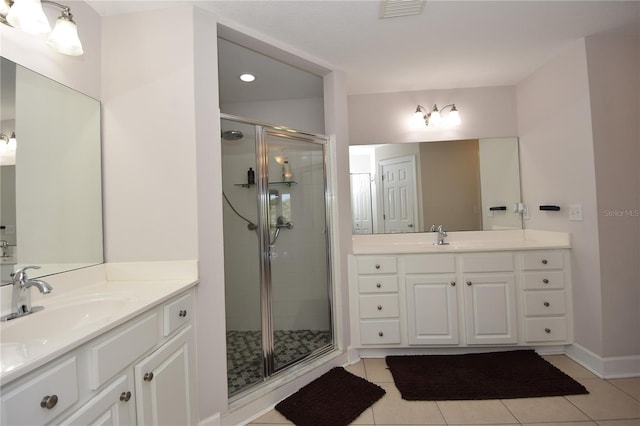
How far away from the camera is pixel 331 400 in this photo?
1821 mm

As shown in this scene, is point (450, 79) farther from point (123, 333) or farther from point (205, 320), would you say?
point (123, 333)

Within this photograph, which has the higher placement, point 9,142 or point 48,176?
point 9,142

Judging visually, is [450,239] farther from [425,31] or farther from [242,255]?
[242,255]

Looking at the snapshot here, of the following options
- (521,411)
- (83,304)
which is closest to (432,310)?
(521,411)

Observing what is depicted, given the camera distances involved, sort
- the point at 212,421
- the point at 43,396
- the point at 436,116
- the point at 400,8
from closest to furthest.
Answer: the point at 43,396 < the point at 212,421 < the point at 400,8 < the point at 436,116

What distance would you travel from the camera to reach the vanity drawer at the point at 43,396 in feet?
2.17

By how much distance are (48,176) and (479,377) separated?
285 centimetres

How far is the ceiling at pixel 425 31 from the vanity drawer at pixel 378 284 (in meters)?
1.72

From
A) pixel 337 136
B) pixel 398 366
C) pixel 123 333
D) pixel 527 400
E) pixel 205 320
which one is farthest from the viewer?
pixel 337 136

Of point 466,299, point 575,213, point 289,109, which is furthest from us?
point 289,109

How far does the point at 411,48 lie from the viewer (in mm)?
2086

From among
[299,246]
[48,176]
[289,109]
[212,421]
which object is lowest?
[212,421]

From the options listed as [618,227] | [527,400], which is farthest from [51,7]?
[618,227]

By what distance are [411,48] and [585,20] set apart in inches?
42.4
